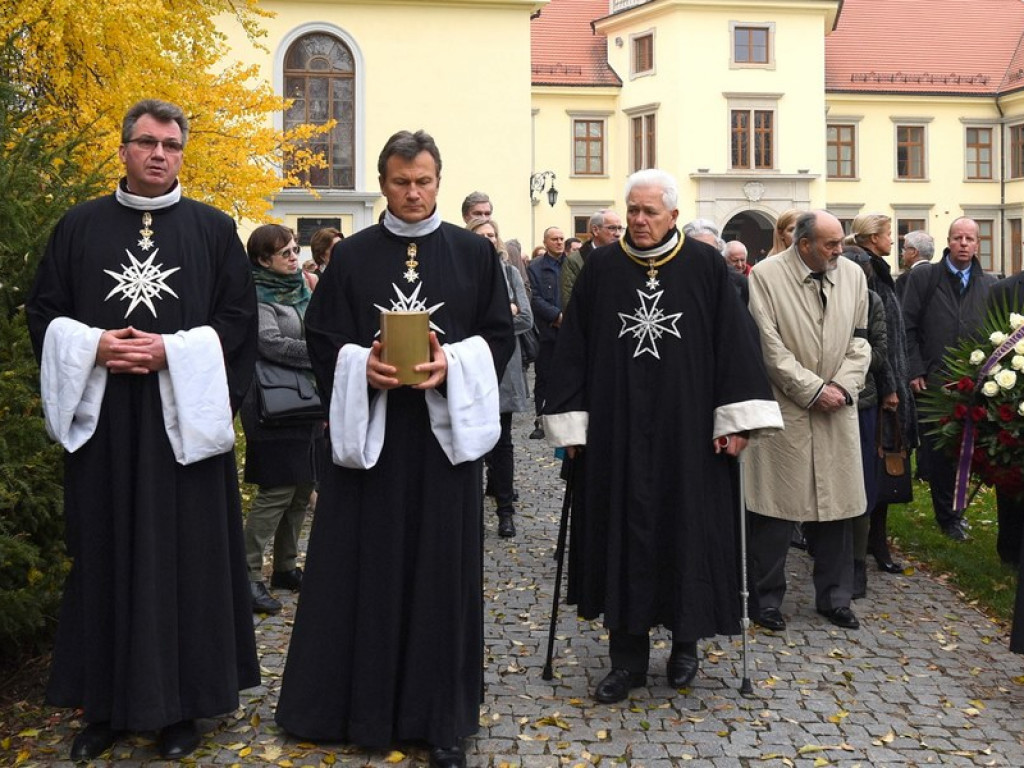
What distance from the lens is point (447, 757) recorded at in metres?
4.61

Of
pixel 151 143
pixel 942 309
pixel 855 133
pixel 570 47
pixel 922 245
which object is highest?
pixel 570 47

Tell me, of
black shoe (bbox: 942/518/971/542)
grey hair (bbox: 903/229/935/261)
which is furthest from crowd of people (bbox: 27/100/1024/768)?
grey hair (bbox: 903/229/935/261)

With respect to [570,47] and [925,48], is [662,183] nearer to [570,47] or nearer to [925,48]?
[570,47]

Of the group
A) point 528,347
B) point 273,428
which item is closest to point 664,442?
point 273,428

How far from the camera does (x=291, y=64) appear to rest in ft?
92.9

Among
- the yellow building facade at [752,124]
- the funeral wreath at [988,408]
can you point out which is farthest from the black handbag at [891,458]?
the yellow building facade at [752,124]

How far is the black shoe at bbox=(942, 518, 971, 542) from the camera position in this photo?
8.94 metres

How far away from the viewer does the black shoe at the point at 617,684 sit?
5398mm

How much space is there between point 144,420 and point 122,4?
7179 millimetres

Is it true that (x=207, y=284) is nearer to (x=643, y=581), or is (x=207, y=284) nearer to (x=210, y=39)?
(x=643, y=581)

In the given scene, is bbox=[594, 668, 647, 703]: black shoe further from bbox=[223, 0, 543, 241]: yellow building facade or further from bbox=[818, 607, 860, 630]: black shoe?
bbox=[223, 0, 543, 241]: yellow building facade

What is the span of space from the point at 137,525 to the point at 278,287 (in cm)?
242

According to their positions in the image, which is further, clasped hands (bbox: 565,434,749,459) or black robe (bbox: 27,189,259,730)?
clasped hands (bbox: 565,434,749,459)

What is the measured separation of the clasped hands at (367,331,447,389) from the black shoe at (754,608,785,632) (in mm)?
2689
